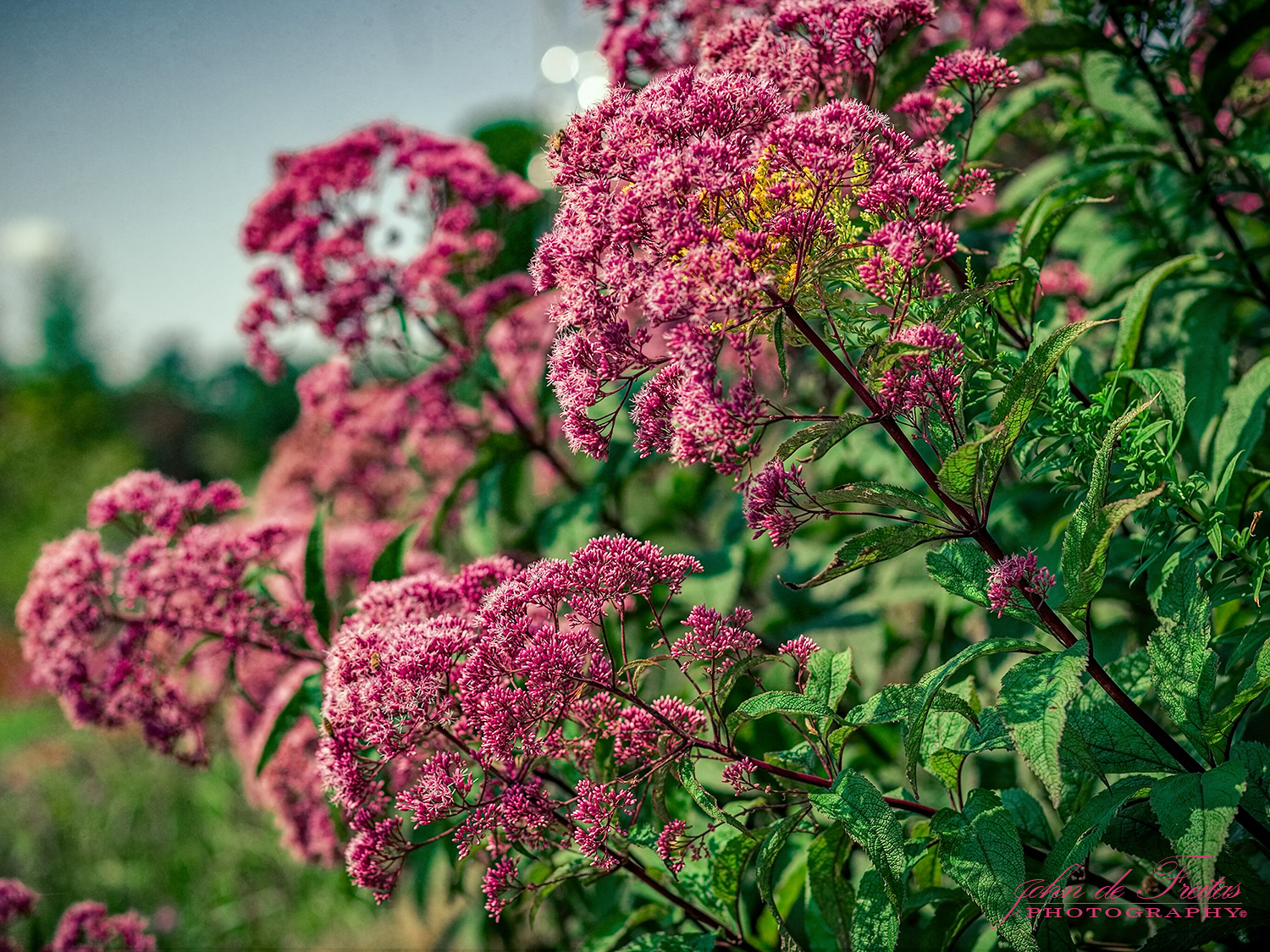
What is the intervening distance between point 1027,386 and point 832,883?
0.95 metres

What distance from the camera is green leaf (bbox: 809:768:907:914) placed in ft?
4.15

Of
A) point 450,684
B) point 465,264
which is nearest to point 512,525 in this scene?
point 465,264

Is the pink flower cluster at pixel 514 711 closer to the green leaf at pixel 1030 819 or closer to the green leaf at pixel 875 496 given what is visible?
the green leaf at pixel 875 496

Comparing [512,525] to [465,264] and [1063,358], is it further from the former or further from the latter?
[1063,358]

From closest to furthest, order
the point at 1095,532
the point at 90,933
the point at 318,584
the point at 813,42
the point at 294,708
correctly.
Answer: the point at 1095,532
the point at 813,42
the point at 294,708
the point at 318,584
the point at 90,933

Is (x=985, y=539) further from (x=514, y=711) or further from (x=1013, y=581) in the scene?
(x=514, y=711)

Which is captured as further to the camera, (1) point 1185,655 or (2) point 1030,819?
(2) point 1030,819

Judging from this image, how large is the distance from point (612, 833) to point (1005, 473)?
1.74 m

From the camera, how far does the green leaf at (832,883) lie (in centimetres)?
156

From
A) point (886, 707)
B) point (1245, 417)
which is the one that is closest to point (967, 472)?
point (886, 707)

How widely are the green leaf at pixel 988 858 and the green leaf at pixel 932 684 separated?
0.42 feet

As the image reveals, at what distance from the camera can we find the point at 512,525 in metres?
3.37

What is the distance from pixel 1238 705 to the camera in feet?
4.16

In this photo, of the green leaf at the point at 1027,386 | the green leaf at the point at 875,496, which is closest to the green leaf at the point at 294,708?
the green leaf at the point at 875,496
